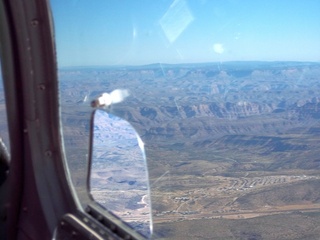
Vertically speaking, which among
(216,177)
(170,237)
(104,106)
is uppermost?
(104,106)

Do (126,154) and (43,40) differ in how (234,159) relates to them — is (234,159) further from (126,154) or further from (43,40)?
(43,40)

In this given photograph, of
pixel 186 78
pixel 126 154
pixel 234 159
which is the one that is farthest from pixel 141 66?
pixel 234 159

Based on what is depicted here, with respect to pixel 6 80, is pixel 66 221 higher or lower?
lower

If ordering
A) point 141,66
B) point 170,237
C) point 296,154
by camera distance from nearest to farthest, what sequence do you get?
1. point 296,154
2. point 170,237
3. point 141,66

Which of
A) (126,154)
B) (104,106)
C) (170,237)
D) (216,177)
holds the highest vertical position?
(104,106)

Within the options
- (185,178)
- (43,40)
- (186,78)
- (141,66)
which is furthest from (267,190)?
(43,40)

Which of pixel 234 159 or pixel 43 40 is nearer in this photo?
pixel 234 159

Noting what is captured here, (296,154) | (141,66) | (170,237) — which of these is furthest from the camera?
(141,66)

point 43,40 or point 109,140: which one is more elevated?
point 43,40

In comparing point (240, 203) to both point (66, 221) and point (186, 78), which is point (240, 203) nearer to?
point (186, 78)
